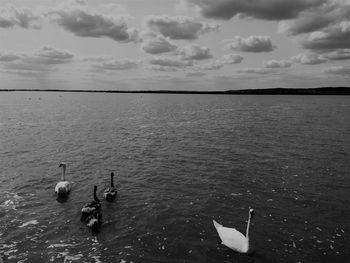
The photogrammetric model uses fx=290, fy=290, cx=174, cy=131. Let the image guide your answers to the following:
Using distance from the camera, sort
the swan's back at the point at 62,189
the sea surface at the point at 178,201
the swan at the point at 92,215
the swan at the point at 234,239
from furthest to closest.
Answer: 1. the swan's back at the point at 62,189
2. the swan at the point at 92,215
3. the sea surface at the point at 178,201
4. the swan at the point at 234,239

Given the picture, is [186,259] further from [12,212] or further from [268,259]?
[12,212]

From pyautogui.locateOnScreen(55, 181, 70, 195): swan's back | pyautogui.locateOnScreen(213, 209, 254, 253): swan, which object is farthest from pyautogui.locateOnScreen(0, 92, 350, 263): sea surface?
pyautogui.locateOnScreen(55, 181, 70, 195): swan's back

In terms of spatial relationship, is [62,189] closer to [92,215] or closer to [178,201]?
[92,215]

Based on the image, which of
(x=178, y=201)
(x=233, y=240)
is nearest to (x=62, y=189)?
(x=178, y=201)

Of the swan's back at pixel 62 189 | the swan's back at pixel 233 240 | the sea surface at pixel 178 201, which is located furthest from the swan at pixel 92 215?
the swan's back at pixel 233 240

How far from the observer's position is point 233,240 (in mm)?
17875

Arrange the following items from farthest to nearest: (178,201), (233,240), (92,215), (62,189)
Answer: (62,189) < (178,201) < (92,215) < (233,240)

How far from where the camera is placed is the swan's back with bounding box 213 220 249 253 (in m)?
17.6

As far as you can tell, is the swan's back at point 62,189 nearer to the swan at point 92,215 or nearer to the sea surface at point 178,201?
the sea surface at point 178,201

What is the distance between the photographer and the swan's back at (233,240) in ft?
57.7

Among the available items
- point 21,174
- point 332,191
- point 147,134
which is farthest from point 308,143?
point 21,174

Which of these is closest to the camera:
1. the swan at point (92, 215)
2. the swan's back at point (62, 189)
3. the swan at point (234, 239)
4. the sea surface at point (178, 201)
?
the swan at point (234, 239)

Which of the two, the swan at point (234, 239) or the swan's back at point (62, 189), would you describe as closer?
the swan at point (234, 239)

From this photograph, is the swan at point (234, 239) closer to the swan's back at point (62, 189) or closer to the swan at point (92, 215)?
the swan at point (92, 215)
